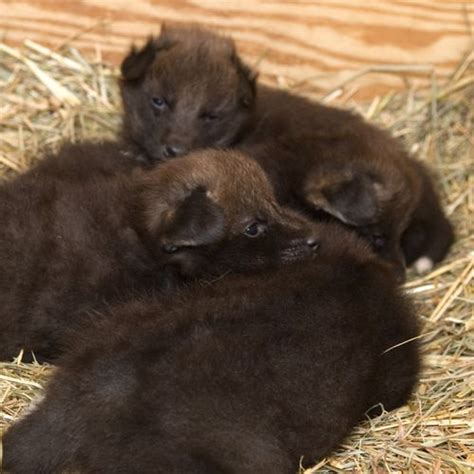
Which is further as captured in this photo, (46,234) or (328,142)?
(328,142)

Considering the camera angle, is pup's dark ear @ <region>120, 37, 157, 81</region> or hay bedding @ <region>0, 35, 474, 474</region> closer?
hay bedding @ <region>0, 35, 474, 474</region>

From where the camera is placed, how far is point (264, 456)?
152 inches

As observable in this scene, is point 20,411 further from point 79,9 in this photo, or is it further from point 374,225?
point 79,9

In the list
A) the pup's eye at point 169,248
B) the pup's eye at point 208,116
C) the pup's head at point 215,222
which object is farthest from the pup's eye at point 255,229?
the pup's eye at point 208,116

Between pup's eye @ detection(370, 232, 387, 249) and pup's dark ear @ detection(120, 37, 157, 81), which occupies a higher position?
pup's dark ear @ detection(120, 37, 157, 81)

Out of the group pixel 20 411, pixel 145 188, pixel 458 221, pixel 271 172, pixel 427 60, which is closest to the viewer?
pixel 20 411

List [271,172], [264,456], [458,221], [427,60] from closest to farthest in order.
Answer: [264,456]
[271,172]
[458,221]
[427,60]

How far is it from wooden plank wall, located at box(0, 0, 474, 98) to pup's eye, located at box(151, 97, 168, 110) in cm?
75

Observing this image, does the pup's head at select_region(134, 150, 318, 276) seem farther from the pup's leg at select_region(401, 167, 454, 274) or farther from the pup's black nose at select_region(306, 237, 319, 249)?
the pup's leg at select_region(401, 167, 454, 274)

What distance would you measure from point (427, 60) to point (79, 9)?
2188 mm

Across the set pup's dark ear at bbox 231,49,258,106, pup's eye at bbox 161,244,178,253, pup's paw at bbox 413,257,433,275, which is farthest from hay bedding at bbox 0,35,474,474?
pup's dark ear at bbox 231,49,258,106

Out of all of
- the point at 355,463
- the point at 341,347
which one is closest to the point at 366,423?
the point at 355,463

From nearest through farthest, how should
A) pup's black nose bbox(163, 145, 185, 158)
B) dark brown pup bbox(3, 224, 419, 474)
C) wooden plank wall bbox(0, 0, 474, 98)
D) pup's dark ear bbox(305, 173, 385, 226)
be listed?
dark brown pup bbox(3, 224, 419, 474) < pup's dark ear bbox(305, 173, 385, 226) < pup's black nose bbox(163, 145, 185, 158) < wooden plank wall bbox(0, 0, 474, 98)

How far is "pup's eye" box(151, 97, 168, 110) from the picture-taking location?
5980mm
